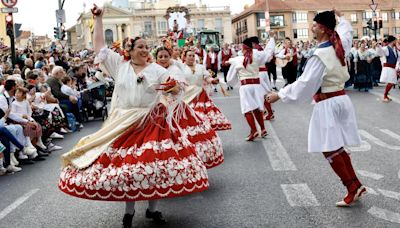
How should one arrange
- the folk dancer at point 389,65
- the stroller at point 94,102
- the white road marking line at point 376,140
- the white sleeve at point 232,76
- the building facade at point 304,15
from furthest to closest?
1. the building facade at point 304,15
2. the folk dancer at point 389,65
3. the stroller at point 94,102
4. the white sleeve at point 232,76
5. the white road marking line at point 376,140

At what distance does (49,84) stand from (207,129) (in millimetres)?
8082

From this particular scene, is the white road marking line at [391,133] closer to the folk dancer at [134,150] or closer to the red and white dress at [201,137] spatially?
the red and white dress at [201,137]

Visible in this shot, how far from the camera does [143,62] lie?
244 inches

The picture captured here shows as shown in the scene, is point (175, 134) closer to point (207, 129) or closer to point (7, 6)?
point (207, 129)

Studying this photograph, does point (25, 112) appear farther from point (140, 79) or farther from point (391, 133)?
point (391, 133)

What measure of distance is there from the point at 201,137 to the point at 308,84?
1941 mm

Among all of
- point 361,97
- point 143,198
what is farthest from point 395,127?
point 143,198

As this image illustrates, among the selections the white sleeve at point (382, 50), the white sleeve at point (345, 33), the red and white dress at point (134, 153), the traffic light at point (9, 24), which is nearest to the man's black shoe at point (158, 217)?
the red and white dress at point (134, 153)

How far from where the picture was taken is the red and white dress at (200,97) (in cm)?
983

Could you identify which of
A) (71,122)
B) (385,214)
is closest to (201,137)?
(385,214)

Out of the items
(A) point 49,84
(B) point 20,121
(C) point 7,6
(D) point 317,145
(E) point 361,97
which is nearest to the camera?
(D) point 317,145

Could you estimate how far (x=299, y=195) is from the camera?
271 inches

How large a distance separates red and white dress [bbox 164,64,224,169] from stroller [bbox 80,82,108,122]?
30.8ft

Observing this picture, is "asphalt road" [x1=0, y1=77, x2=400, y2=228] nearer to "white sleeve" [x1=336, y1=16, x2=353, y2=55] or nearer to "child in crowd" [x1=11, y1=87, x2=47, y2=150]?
"child in crowd" [x1=11, y1=87, x2=47, y2=150]
